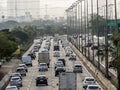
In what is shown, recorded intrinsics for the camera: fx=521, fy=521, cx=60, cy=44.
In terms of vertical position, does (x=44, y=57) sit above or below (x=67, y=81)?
below

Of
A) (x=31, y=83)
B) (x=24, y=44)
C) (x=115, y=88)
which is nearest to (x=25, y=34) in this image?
(x=24, y=44)

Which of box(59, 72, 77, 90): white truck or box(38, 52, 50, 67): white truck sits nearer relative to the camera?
box(59, 72, 77, 90): white truck

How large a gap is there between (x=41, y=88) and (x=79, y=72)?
1521 centimetres

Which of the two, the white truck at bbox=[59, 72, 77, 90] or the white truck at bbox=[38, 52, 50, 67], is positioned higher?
the white truck at bbox=[59, 72, 77, 90]

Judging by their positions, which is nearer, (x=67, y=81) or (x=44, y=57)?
(x=67, y=81)

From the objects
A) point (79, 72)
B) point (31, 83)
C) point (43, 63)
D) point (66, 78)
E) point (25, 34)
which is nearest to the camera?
point (66, 78)

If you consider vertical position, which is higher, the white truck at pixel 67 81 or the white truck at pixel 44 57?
the white truck at pixel 67 81

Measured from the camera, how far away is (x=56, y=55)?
8488cm

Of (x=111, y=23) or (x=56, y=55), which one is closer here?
(x=111, y=23)

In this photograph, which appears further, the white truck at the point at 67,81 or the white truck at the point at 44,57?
the white truck at the point at 44,57

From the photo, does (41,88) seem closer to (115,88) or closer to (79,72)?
(115,88)

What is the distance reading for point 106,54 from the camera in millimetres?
46438

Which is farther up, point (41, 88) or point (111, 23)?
point (111, 23)

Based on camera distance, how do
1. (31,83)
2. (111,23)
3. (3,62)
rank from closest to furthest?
1. (31,83)
2. (111,23)
3. (3,62)
